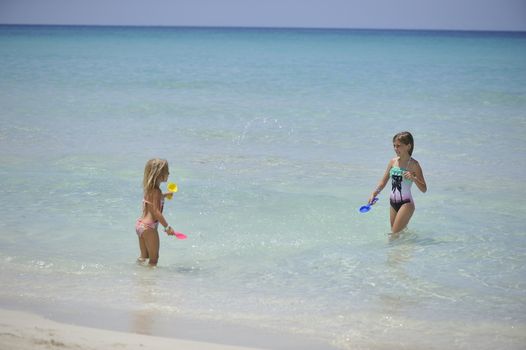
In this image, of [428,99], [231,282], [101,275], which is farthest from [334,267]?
[428,99]

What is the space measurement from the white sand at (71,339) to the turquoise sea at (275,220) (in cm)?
30

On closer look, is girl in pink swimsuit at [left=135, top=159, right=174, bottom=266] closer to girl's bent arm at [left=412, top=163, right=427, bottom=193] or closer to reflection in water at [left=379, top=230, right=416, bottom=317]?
reflection in water at [left=379, top=230, right=416, bottom=317]

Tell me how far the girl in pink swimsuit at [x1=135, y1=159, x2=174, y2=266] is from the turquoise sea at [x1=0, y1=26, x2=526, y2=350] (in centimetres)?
28

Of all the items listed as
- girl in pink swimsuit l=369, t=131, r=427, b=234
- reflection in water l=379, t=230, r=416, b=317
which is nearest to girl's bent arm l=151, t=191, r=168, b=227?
reflection in water l=379, t=230, r=416, b=317

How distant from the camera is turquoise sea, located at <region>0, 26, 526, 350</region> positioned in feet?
18.1

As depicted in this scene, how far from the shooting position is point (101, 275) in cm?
625

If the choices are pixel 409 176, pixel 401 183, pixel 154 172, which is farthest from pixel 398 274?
pixel 154 172

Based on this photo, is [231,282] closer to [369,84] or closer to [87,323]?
[87,323]

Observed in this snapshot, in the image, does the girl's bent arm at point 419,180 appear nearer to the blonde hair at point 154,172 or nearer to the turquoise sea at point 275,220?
the turquoise sea at point 275,220

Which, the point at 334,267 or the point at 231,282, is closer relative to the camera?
the point at 231,282

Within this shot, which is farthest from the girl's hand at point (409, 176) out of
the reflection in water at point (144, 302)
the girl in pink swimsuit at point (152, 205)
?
the reflection in water at point (144, 302)

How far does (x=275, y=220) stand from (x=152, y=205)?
233cm

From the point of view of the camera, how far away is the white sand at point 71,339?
4.38 metres

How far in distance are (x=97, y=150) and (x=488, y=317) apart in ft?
26.9
